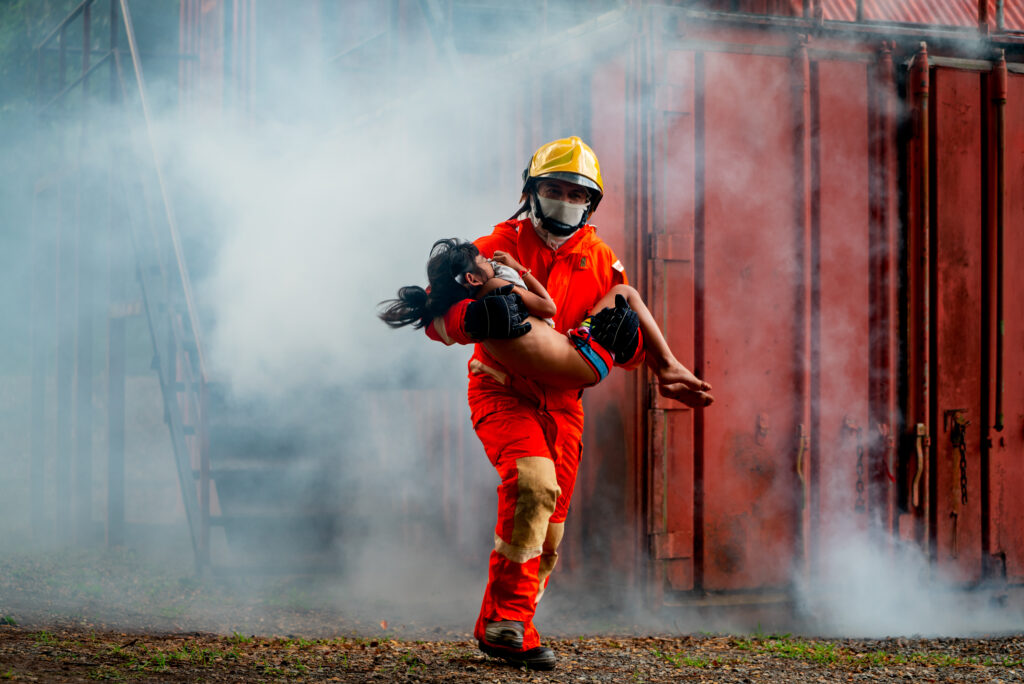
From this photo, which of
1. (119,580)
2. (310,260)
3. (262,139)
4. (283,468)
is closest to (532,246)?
(283,468)

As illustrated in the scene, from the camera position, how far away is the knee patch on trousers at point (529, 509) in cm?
287

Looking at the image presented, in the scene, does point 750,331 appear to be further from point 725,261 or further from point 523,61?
point 523,61

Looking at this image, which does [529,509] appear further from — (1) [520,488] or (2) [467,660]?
(2) [467,660]

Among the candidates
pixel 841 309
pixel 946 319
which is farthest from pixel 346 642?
pixel 946 319

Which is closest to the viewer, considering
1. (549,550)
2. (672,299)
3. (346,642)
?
(549,550)

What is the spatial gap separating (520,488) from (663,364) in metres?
0.72

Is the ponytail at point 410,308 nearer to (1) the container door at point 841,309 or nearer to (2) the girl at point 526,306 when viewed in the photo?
(2) the girl at point 526,306

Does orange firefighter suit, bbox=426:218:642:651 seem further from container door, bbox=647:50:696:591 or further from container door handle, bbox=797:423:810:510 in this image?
container door handle, bbox=797:423:810:510

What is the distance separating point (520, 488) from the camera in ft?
9.43

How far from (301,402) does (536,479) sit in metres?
3.21

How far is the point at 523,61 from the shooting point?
4.80m

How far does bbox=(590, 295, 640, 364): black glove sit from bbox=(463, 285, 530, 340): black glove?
0.31 m

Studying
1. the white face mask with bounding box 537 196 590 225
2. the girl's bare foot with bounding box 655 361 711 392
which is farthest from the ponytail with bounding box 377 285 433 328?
the girl's bare foot with bounding box 655 361 711 392

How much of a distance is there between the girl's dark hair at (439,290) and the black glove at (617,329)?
18.8 inches
